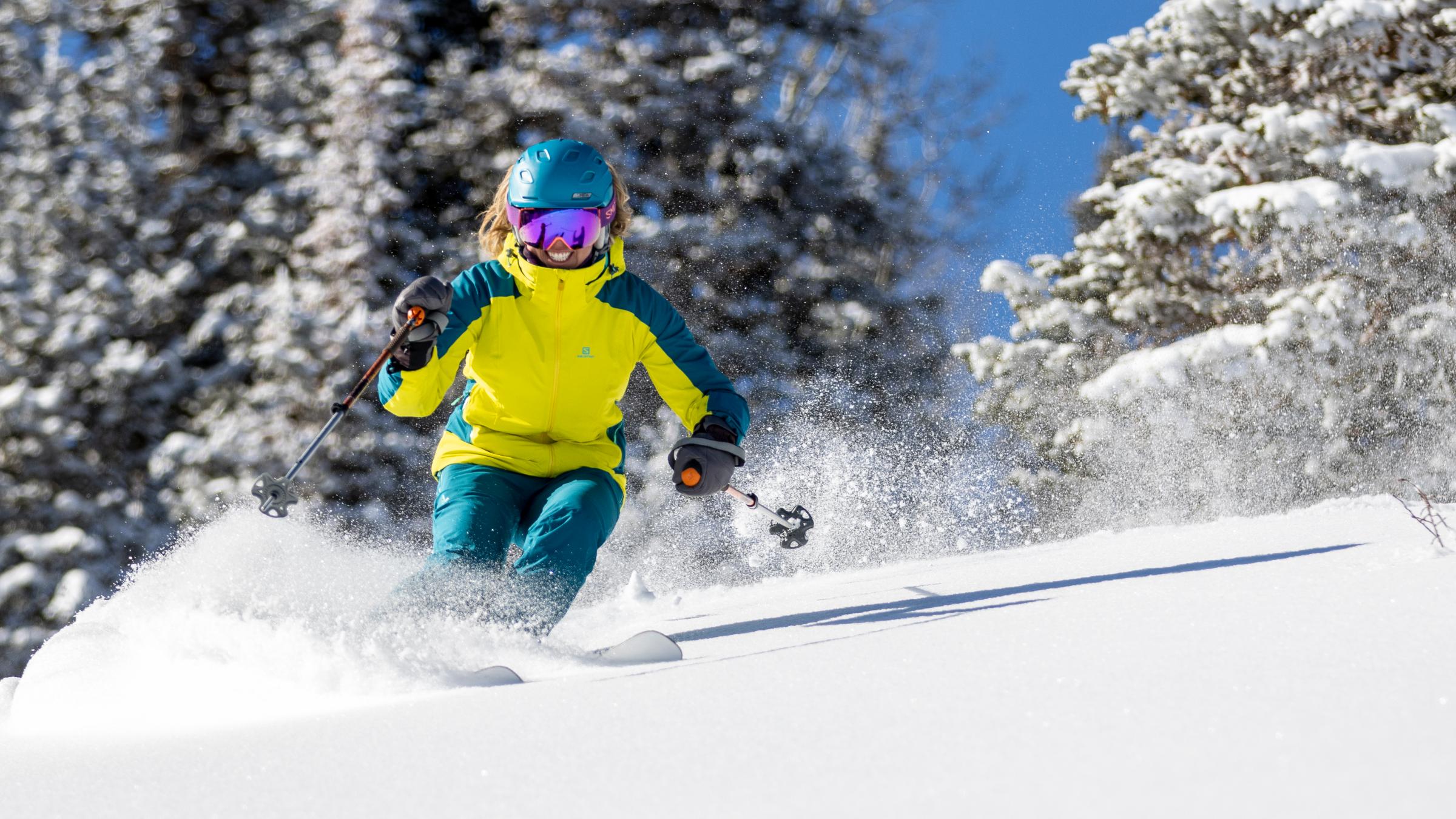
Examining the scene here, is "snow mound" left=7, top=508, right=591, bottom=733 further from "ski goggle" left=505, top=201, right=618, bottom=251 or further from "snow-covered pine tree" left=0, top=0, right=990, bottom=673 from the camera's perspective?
"snow-covered pine tree" left=0, top=0, right=990, bottom=673

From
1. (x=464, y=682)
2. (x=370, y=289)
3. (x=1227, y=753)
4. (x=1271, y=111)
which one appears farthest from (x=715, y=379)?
(x=370, y=289)

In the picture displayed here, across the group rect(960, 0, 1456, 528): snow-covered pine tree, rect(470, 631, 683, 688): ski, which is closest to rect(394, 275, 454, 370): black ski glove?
rect(470, 631, 683, 688): ski

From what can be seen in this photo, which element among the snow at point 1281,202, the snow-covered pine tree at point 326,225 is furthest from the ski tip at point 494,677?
the snow-covered pine tree at point 326,225

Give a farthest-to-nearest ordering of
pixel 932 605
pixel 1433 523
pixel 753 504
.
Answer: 1. pixel 753 504
2. pixel 932 605
3. pixel 1433 523

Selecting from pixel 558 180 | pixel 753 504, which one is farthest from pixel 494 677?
pixel 753 504

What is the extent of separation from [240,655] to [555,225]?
1.48 meters

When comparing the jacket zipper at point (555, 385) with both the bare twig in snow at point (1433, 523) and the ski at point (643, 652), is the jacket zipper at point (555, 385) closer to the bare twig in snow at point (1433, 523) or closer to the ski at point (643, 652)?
the ski at point (643, 652)

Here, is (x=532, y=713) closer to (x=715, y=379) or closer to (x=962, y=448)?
(x=715, y=379)

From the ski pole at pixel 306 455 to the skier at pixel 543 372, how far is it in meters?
0.03

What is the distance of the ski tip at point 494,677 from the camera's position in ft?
7.98

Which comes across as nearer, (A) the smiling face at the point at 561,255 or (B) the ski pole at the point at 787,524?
(A) the smiling face at the point at 561,255

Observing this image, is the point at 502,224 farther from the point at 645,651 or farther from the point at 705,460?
the point at 645,651

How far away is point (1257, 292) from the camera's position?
9.22m

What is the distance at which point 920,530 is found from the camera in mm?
6586
